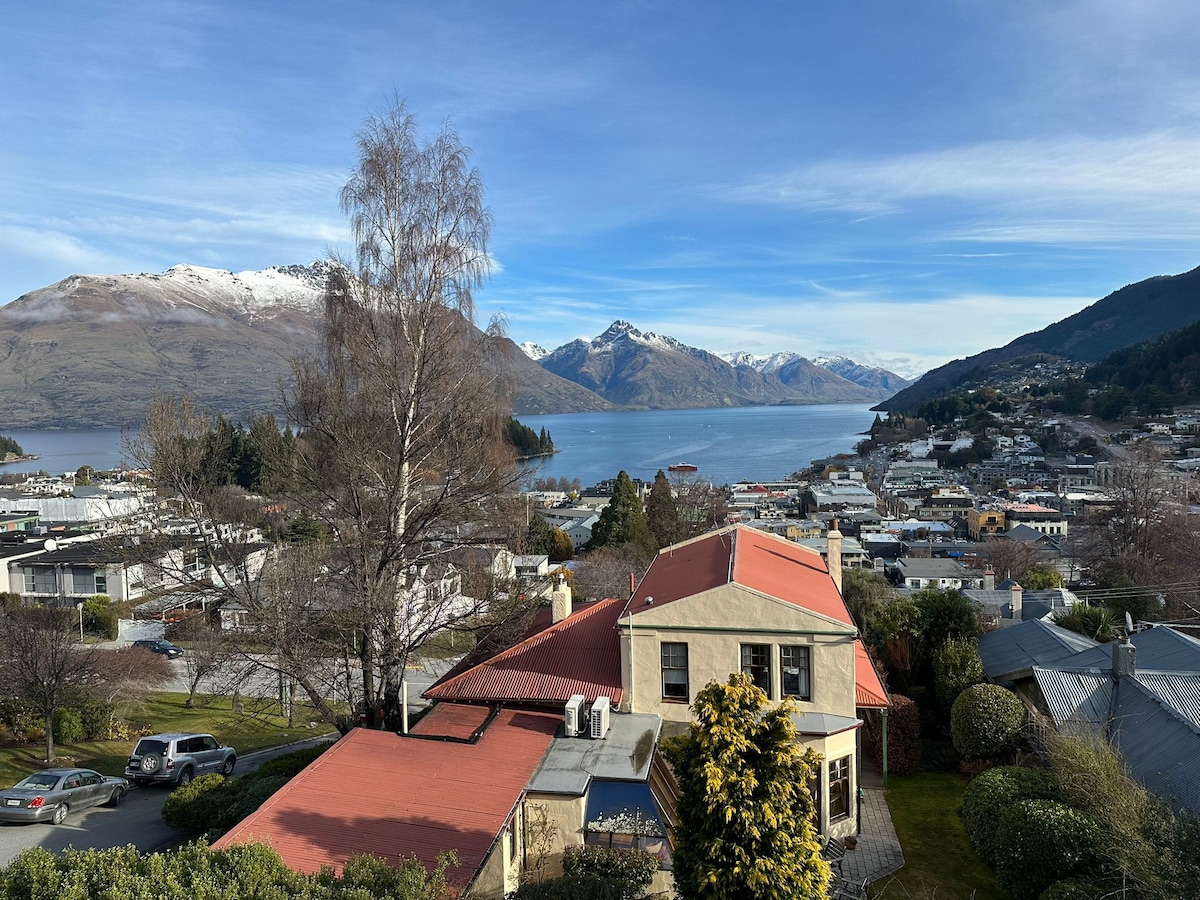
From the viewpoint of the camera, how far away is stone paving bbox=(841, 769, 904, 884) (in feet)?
38.4

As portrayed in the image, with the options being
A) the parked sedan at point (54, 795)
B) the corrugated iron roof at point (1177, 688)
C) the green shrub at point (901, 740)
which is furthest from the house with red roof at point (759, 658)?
the parked sedan at point (54, 795)

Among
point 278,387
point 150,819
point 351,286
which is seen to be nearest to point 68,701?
point 150,819

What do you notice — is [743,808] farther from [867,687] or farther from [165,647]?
[165,647]

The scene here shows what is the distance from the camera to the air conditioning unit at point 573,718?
11023mm

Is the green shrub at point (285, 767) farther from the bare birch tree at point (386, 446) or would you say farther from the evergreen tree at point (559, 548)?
the evergreen tree at point (559, 548)

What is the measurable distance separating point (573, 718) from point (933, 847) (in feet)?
22.0

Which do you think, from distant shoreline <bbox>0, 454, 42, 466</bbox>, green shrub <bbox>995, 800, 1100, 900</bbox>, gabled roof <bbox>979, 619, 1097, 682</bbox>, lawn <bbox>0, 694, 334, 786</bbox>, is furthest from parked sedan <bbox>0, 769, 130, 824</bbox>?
distant shoreline <bbox>0, 454, 42, 466</bbox>

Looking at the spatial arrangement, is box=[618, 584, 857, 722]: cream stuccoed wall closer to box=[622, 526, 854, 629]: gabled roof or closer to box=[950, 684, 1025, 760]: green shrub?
box=[622, 526, 854, 629]: gabled roof

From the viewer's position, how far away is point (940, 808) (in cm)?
1413

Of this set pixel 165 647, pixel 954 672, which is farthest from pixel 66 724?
pixel 954 672

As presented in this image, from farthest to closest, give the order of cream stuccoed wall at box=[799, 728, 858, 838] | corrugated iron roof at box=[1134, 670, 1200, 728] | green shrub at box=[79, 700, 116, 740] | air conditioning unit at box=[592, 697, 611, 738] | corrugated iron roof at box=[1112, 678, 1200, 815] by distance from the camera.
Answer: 1. green shrub at box=[79, 700, 116, 740]
2. corrugated iron roof at box=[1134, 670, 1200, 728]
3. cream stuccoed wall at box=[799, 728, 858, 838]
4. air conditioning unit at box=[592, 697, 611, 738]
5. corrugated iron roof at box=[1112, 678, 1200, 815]

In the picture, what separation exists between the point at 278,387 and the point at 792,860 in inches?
419

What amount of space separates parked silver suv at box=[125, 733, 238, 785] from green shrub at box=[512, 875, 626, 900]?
35.3 feet

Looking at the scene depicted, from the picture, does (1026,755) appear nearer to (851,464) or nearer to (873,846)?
(873,846)
